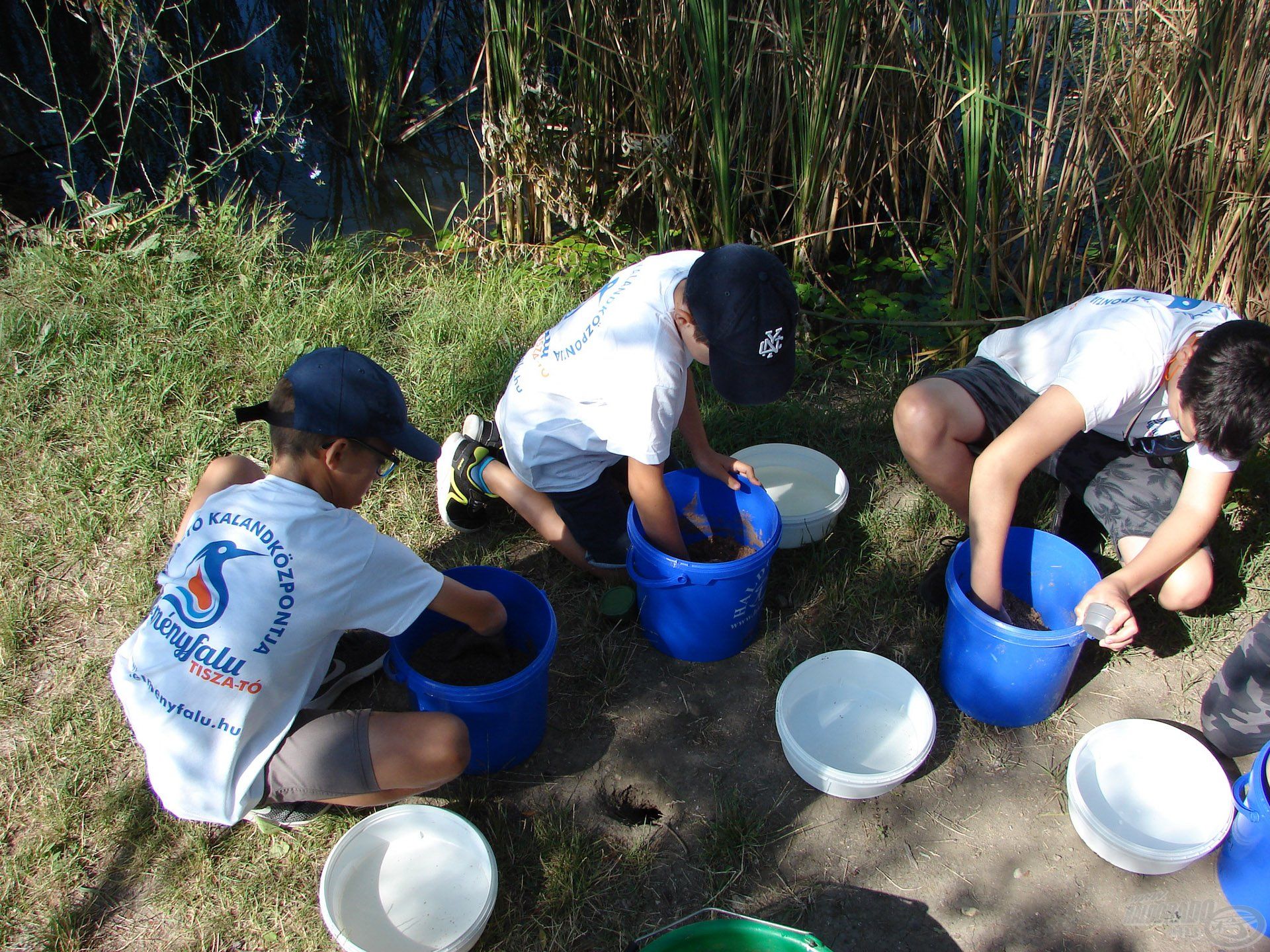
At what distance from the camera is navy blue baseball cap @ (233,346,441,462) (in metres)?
1.58

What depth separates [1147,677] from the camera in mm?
2074

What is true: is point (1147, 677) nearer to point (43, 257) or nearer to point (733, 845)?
point (733, 845)

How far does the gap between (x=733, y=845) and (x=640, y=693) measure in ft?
1.41

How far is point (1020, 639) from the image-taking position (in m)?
1.73

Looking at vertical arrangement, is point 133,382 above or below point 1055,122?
below

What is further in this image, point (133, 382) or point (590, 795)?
point (133, 382)

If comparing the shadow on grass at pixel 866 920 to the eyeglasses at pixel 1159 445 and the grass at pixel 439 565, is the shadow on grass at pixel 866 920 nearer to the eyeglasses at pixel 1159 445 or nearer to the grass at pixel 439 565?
the grass at pixel 439 565

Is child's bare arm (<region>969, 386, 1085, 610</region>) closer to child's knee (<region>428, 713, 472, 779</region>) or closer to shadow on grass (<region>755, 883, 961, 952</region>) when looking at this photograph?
shadow on grass (<region>755, 883, 961, 952</region>)

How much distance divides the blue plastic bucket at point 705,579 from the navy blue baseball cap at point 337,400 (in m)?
0.62

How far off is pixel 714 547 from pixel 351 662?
96cm

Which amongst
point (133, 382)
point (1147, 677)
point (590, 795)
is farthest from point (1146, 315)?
point (133, 382)

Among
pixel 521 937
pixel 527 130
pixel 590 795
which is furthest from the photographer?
pixel 527 130

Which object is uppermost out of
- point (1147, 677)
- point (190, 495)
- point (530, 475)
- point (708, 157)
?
point (708, 157)

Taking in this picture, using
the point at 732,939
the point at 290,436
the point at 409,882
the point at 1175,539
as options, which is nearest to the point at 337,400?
the point at 290,436
